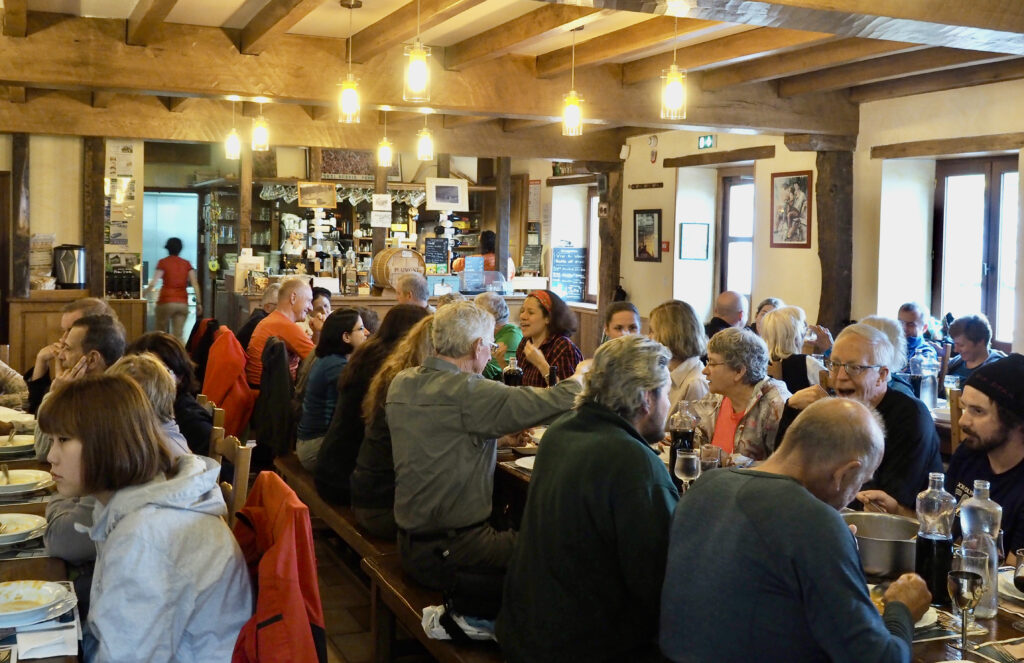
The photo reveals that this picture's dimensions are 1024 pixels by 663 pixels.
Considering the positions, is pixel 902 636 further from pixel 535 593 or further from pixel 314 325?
pixel 314 325

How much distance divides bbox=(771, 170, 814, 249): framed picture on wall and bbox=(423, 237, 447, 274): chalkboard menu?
4.86 metres

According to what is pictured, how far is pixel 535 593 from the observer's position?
252 cm

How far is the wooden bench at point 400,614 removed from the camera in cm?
303

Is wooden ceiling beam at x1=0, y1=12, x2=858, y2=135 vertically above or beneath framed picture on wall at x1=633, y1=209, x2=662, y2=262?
above

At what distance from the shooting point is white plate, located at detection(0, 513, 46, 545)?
2869 mm

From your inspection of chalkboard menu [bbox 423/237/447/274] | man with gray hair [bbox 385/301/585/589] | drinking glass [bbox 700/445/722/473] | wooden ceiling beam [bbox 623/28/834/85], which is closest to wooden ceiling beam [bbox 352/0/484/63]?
wooden ceiling beam [bbox 623/28/834/85]

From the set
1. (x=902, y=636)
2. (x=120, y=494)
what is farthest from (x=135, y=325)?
(x=902, y=636)

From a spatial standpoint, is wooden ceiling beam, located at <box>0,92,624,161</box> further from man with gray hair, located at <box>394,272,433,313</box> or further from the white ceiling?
man with gray hair, located at <box>394,272,433,313</box>

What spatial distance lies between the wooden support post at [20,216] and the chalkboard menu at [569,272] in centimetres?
679

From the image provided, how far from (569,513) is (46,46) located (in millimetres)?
5886

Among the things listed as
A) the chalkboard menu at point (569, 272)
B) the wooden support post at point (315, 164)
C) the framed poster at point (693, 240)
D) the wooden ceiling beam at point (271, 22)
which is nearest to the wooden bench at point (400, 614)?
the wooden ceiling beam at point (271, 22)

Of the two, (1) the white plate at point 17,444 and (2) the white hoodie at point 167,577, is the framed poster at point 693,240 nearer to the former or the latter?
(1) the white plate at point 17,444

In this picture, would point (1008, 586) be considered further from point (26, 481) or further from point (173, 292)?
point (173, 292)

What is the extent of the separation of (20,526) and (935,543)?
99.4 inches
